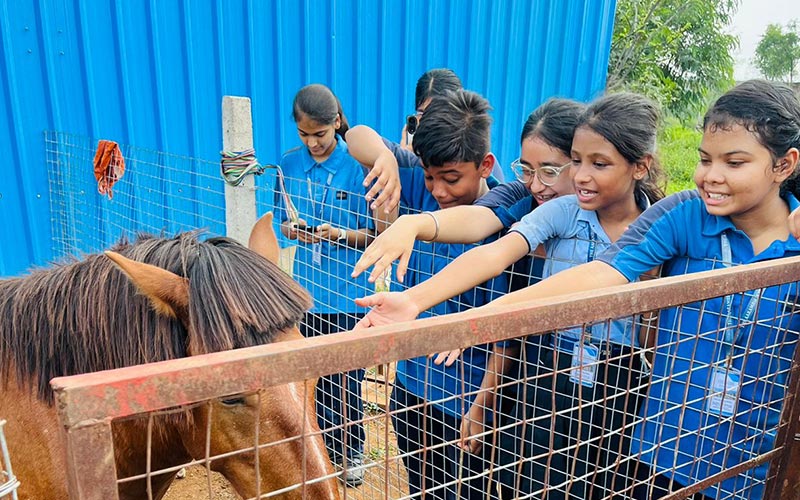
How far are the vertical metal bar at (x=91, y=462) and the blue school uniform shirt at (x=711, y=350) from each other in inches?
50.0

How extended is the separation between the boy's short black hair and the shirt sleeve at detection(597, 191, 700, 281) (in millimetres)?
722

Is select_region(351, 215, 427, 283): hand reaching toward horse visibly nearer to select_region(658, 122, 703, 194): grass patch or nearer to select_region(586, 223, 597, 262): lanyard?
select_region(586, 223, 597, 262): lanyard

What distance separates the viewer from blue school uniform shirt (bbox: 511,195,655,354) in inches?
72.3

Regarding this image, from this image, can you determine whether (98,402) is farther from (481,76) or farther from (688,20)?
(688,20)

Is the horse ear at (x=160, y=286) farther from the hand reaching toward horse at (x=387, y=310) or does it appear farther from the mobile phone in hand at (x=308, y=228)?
the mobile phone in hand at (x=308, y=228)

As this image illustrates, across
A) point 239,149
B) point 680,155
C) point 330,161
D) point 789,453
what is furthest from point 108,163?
point 680,155

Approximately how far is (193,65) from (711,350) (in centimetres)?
376

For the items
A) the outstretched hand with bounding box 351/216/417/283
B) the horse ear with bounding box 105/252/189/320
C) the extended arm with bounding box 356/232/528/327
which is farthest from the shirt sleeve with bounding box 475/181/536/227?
the horse ear with bounding box 105/252/189/320

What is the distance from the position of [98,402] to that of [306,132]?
256 cm

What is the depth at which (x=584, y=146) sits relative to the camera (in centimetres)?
186

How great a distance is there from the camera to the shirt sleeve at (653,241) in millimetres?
1552

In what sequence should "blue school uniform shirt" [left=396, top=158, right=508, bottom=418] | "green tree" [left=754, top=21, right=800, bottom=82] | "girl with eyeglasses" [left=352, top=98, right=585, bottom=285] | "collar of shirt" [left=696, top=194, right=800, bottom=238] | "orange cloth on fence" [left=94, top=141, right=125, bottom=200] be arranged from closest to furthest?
"collar of shirt" [left=696, top=194, right=800, bottom=238], "girl with eyeglasses" [left=352, top=98, right=585, bottom=285], "blue school uniform shirt" [left=396, top=158, right=508, bottom=418], "orange cloth on fence" [left=94, top=141, right=125, bottom=200], "green tree" [left=754, top=21, right=800, bottom=82]

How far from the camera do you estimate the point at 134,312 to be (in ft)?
5.05

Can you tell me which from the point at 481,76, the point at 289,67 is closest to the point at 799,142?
the point at 289,67
